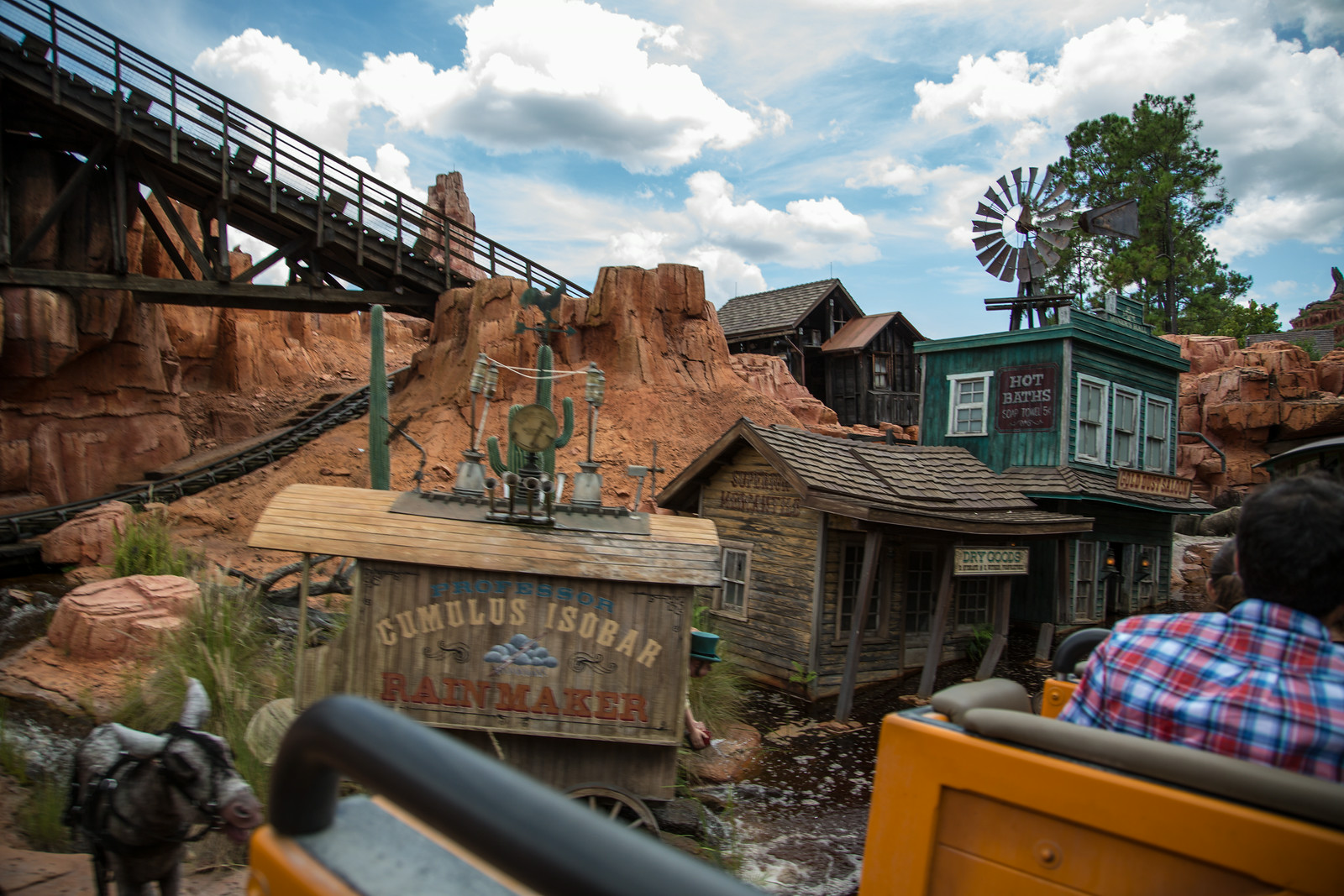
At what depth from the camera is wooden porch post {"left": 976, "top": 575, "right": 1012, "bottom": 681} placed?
11.8 metres

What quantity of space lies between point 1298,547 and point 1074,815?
93 cm

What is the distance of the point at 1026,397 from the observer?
659 inches

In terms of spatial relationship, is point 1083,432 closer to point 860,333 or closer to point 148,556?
point 860,333

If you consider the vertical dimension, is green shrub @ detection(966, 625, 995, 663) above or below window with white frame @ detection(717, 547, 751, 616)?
below

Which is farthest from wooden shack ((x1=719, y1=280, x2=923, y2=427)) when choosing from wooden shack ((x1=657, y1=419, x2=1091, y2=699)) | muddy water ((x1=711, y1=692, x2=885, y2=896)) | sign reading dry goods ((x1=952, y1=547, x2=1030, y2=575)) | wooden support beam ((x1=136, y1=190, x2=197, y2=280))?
muddy water ((x1=711, y1=692, x2=885, y2=896))

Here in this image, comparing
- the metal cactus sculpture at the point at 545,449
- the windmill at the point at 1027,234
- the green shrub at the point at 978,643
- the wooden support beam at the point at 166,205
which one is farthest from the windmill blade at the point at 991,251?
the wooden support beam at the point at 166,205

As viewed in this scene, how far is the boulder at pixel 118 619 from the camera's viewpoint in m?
9.63

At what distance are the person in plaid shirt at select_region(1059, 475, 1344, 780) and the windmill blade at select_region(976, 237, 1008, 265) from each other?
19.3 meters

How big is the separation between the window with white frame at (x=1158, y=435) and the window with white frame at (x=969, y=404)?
13.5ft

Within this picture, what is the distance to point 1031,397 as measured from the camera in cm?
1664

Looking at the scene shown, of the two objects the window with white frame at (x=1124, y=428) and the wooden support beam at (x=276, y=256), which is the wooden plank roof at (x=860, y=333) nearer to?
the window with white frame at (x=1124, y=428)

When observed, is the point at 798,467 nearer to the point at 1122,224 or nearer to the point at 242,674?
the point at 242,674

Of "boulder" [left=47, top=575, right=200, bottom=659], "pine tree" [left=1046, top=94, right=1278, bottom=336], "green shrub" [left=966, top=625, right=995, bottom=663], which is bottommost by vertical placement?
"green shrub" [left=966, top=625, right=995, bottom=663]

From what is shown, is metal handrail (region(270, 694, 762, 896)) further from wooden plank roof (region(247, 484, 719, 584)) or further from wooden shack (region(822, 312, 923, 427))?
wooden shack (region(822, 312, 923, 427))
